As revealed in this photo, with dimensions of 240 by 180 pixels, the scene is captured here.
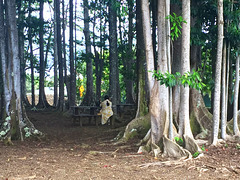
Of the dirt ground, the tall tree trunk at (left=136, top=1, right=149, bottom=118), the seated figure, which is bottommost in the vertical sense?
the dirt ground

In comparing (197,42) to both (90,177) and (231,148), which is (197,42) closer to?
(231,148)

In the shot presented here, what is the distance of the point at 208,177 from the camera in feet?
16.3

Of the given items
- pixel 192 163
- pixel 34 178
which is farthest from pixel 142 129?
pixel 34 178

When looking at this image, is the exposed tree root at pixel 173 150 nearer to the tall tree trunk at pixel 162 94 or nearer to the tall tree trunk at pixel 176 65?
the tall tree trunk at pixel 162 94

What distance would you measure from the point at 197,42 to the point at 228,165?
11.9 ft

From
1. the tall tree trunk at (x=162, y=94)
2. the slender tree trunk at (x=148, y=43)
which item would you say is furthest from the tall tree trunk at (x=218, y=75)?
the slender tree trunk at (x=148, y=43)

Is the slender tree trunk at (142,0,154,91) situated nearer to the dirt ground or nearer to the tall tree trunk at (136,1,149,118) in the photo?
the dirt ground

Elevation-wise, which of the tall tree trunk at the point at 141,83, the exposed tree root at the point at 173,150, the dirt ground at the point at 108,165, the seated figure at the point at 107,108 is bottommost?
the dirt ground at the point at 108,165

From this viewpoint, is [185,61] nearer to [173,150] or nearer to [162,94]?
[162,94]

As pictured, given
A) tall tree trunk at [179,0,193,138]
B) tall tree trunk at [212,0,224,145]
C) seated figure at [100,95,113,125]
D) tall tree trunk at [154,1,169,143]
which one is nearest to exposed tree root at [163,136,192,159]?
tall tree trunk at [154,1,169,143]

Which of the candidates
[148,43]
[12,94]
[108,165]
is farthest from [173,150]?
[12,94]

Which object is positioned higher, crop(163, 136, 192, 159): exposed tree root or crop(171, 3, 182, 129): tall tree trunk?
crop(171, 3, 182, 129): tall tree trunk

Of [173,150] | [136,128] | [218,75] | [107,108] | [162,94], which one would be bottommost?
[173,150]

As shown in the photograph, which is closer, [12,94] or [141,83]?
[12,94]
